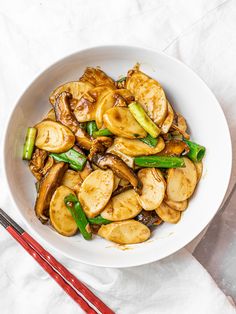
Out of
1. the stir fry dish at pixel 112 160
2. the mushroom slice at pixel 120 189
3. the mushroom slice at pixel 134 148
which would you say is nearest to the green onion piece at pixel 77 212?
the stir fry dish at pixel 112 160

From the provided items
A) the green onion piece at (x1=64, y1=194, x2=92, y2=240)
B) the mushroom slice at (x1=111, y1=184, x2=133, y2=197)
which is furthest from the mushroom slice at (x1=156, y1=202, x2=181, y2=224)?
the green onion piece at (x1=64, y1=194, x2=92, y2=240)

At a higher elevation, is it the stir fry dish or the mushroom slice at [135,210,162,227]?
the stir fry dish

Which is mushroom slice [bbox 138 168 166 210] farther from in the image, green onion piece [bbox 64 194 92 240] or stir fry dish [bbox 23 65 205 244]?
green onion piece [bbox 64 194 92 240]

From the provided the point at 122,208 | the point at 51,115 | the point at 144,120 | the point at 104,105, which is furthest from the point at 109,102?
the point at 122,208

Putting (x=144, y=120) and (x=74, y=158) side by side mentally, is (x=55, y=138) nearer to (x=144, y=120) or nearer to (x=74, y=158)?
(x=74, y=158)

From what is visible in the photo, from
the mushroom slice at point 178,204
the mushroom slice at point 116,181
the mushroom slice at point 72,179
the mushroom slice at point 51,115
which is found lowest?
the mushroom slice at point 178,204

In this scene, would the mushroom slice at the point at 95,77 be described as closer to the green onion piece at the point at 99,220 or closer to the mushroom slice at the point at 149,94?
the mushroom slice at the point at 149,94

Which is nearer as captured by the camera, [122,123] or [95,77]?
[122,123]
